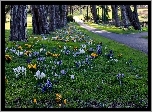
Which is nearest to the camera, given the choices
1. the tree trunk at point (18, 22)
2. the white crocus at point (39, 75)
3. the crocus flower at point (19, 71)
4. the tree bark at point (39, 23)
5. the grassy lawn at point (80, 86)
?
the grassy lawn at point (80, 86)

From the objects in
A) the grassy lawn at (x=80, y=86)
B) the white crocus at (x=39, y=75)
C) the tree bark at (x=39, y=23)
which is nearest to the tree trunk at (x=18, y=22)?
the grassy lawn at (x=80, y=86)

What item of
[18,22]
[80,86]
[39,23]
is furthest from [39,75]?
[39,23]

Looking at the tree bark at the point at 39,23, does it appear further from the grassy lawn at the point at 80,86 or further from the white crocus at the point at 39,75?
the white crocus at the point at 39,75

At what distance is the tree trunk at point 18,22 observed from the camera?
1744cm

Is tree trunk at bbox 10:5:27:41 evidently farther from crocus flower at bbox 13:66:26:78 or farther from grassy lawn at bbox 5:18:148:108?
crocus flower at bbox 13:66:26:78

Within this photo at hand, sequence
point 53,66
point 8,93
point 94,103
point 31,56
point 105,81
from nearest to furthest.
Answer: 1. point 94,103
2. point 8,93
3. point 105,81
4. point 53,66
5. point 31,56

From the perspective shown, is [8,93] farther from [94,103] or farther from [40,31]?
[40,31]

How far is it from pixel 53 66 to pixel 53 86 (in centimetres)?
218

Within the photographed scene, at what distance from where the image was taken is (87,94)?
6793 mm

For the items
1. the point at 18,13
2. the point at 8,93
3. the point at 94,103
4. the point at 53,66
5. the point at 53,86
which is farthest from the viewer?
the point at 18,13

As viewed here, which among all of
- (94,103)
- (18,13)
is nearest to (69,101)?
(94,103)

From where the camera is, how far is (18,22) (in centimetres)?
1775
